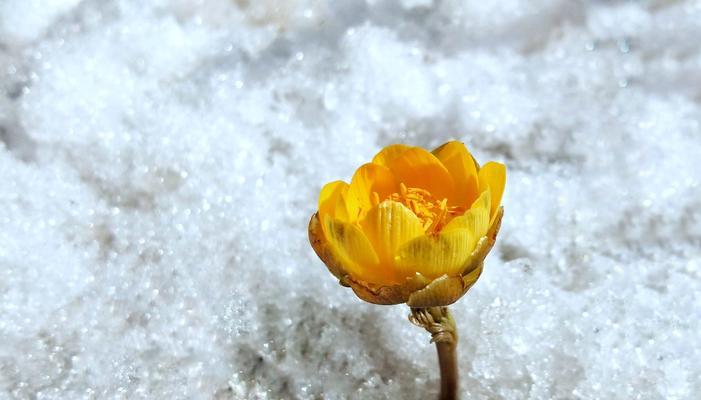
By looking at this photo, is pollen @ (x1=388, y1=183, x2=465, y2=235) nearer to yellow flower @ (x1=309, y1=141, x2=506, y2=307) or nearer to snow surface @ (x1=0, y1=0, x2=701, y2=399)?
yellow flower @ (x1=309, y1=141, x2=506, y2=307)

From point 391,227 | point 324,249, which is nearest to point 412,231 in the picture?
point 391,227

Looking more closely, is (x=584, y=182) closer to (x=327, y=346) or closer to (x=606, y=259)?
(x=606, y=259)

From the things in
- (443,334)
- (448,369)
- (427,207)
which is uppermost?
(427,207)

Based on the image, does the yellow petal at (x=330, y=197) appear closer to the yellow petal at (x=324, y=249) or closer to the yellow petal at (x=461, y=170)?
the yellow petal at (x=324, y=249)

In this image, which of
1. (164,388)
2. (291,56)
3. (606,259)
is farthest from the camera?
(291,56)

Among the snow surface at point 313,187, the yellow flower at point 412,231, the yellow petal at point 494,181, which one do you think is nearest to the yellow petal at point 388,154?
the yellow flower at point 412,231

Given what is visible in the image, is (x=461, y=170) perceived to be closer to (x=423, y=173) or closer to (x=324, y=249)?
(x=423, y=173)

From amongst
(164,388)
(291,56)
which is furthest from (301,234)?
(291,56)
